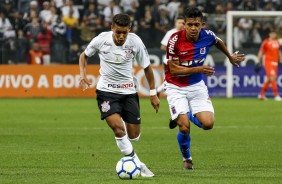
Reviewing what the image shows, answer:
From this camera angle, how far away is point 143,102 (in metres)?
27.1

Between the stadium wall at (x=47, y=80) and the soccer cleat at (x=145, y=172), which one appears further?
the stadium wall at (x=47, y=80)

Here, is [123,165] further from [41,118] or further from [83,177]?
[41,118]

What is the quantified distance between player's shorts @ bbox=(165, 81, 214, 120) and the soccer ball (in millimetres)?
1608

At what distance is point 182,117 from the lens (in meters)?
11.8

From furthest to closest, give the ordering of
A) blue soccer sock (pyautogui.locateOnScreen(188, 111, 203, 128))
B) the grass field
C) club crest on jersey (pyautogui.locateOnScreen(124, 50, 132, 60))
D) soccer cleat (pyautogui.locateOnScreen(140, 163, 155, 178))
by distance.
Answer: blue soccer sock (pyautogui.locateOnScreen(188, 111, 203, 128)) < club crest on jersey (pyautogui.locateOnScreen(124, 50, 132, 60)) < the grass field < soccer cleat (pyautogui.locateOnScreen(140, 163, 155, 178))

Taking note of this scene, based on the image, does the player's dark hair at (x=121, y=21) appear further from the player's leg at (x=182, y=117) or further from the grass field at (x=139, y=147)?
the grass field at (x=139, y=147)

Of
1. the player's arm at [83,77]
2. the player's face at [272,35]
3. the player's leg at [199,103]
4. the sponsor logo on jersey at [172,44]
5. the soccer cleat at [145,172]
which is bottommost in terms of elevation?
the player's face at [272,35]

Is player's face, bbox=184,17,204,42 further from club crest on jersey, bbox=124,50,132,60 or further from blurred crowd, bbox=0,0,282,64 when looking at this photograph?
blurred crowd, bbox=0,0,282,64

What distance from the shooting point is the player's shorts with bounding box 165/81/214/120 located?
11.9 meters

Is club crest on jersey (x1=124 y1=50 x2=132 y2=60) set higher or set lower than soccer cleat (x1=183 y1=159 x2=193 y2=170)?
higher

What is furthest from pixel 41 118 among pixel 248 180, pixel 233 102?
pixel 248 180

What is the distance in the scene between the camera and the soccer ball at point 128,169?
10.4m

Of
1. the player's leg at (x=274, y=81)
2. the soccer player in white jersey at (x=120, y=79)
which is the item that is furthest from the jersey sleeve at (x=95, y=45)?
the player's leg at (x=274, y=81)

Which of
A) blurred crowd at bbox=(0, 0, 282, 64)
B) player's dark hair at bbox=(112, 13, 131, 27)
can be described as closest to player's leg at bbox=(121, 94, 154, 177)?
→ player's dark hair at bbox=(112, 13, 131, 27)
